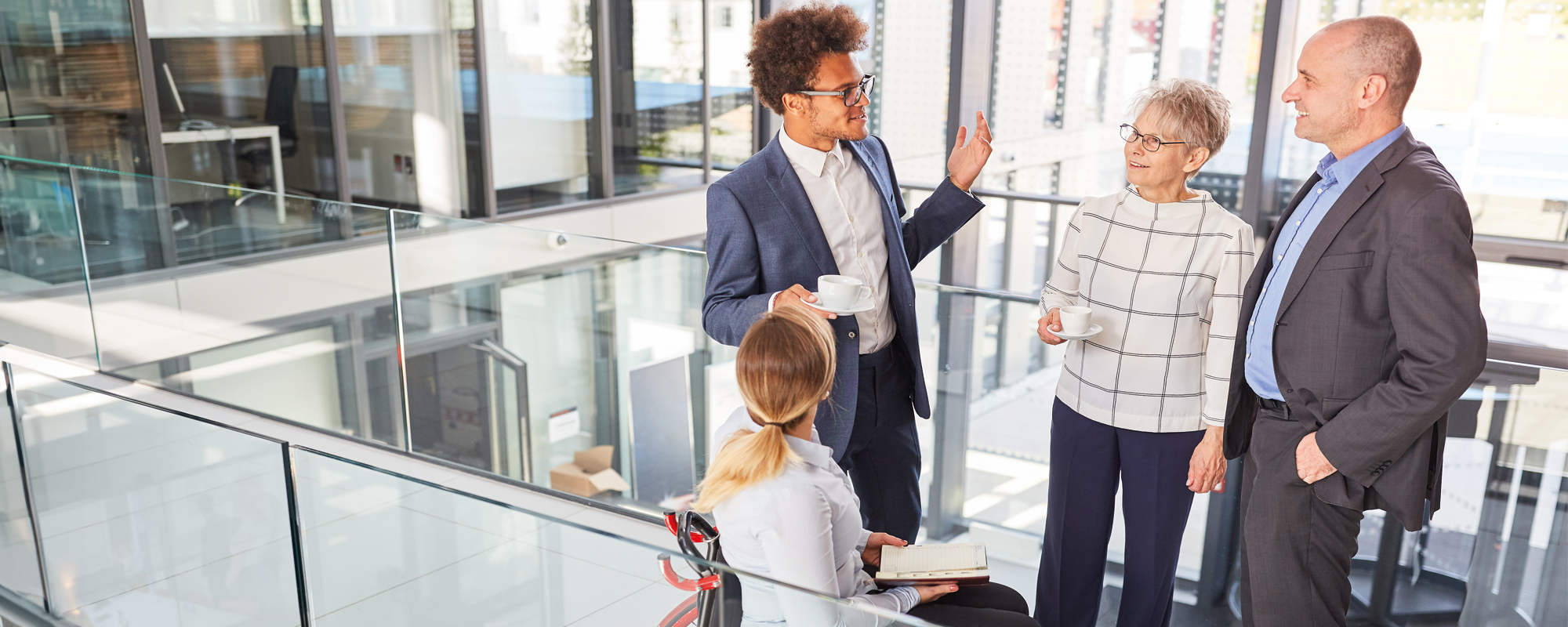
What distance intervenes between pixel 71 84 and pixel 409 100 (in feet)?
5.20

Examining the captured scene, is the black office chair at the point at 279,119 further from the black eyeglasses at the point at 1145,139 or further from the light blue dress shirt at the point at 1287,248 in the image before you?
the light blue dress shirt at the point at 1287,248

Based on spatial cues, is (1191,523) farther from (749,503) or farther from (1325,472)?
(749,503)

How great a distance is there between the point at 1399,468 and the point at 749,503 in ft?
3.61

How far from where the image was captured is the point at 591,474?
471cm

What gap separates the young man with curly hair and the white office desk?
3.53m

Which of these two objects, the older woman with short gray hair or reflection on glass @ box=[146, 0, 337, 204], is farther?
reflection on glass @ box=[146, 0, 337, 204]

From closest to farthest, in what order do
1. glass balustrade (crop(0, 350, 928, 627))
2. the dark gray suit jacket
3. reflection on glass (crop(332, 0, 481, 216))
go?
the dark gray suit jacket → glass balustrade (crop(0, 350, 928, 627)) → reflection on glass (crop(332, 0, 481, 216))

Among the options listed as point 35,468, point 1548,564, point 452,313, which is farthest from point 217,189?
point 1548,564

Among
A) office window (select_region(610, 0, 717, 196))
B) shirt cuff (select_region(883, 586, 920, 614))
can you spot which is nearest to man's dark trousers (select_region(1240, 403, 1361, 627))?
shirt cuff (select_region(883, 586, 920, 614))

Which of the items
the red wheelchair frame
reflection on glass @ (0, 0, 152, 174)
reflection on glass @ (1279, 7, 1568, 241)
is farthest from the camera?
reflection on glass @ (1279, 7, 1568, 241)

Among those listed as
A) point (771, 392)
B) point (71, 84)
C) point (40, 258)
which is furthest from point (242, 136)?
point (771, 392)

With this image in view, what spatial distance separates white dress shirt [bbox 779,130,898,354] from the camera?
222 cm

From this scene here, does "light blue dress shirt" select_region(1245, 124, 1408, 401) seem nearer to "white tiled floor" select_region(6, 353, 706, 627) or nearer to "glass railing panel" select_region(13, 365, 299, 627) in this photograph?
"white tiled floor" select_region(6, 353, 706, 627)

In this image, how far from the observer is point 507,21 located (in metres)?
6.12
